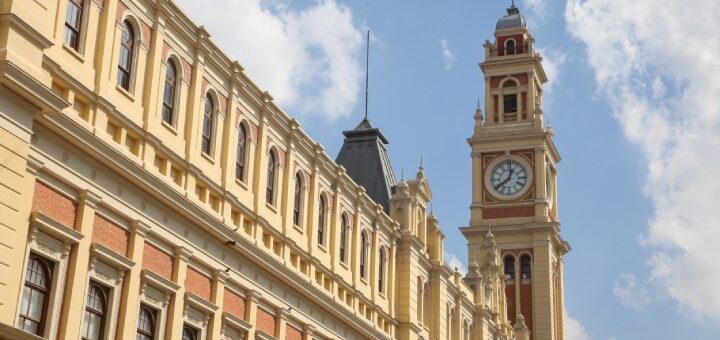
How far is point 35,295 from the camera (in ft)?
75.6

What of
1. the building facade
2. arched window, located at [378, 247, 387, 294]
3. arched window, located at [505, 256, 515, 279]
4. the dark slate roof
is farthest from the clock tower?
arched window, located at [378, 247, 387, 294]

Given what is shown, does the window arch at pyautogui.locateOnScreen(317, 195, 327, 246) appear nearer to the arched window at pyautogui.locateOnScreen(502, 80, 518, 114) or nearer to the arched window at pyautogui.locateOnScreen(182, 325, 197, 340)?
the arched window at pyautogui.locateOnScreen(182, 325, 197, 340)

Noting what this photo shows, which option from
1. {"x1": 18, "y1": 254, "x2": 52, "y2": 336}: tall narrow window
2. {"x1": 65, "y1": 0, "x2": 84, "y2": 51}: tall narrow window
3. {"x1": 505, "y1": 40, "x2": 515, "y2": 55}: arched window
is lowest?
{"x1": 18, "y1": 254, "x2": 52, "y2": 336}: tall narrow window

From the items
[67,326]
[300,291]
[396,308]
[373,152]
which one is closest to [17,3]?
[67,326]

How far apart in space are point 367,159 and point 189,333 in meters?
20.2

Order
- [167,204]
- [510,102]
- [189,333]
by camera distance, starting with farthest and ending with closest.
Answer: [510,102] → [189,333] → [167,204]

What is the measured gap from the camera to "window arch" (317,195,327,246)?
37031mm

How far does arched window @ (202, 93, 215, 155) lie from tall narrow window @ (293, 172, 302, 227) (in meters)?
5.27

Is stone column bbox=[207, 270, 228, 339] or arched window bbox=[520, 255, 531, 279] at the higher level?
arched window bbox=[520, 255, 531, 279]

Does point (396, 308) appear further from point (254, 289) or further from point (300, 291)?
point (254, 289)

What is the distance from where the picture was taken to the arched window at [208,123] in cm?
3062

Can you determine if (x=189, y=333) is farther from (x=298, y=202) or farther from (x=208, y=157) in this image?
(x=298, y=202)

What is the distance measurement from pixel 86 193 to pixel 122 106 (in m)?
2.83

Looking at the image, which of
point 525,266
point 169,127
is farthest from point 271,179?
point 525,266
